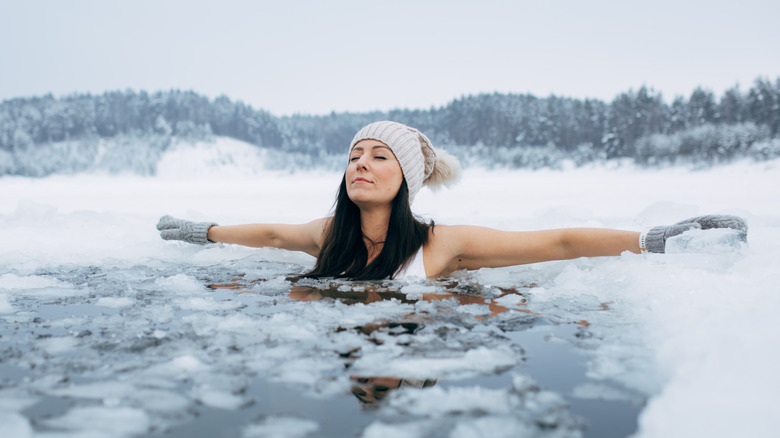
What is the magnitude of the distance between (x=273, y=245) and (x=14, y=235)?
2610mm

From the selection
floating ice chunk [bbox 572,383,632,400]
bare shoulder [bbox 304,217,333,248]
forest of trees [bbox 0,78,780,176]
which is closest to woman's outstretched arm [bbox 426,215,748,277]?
bare shoulder [bbox 304,217,333,248]

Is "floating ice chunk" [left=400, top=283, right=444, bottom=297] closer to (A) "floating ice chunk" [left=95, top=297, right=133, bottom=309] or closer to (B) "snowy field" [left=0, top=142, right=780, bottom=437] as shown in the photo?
(B) "snowy field" [left=0, top=142, right=780, bottom=437]

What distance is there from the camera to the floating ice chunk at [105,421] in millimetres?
988

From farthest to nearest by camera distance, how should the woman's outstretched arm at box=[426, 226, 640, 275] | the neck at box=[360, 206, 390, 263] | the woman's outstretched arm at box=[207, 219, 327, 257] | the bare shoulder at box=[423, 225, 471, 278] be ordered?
the woman's outstretched arm at box=[207, 219, 327, 257] < the neck at box=[360, 206, 390, 263] < the bare shoulder at box=[423, 225, 471, 278] < the woman's outstretched arm at box=[426, 226, 640, 275]

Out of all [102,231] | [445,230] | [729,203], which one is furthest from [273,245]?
[729,203]

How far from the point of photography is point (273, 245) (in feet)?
11.9

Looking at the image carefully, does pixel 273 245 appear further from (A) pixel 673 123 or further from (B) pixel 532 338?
(A) pixel 673 123

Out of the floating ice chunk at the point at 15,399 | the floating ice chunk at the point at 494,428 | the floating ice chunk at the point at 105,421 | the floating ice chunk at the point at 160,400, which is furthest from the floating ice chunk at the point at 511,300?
the floating ice chunk at the point at 15,399

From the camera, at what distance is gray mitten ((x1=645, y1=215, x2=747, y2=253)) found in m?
2.52

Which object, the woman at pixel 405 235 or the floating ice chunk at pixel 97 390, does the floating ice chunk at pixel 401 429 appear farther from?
the woman at pixel 405 235

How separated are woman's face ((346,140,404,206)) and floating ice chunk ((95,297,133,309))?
1231 millimetres

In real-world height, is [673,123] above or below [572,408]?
above

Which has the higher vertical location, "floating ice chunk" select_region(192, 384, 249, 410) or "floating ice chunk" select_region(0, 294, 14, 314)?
"floating ice chunk" select_region(192, 384, 249, 410)

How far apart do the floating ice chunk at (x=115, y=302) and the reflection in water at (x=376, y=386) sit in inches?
50.9
